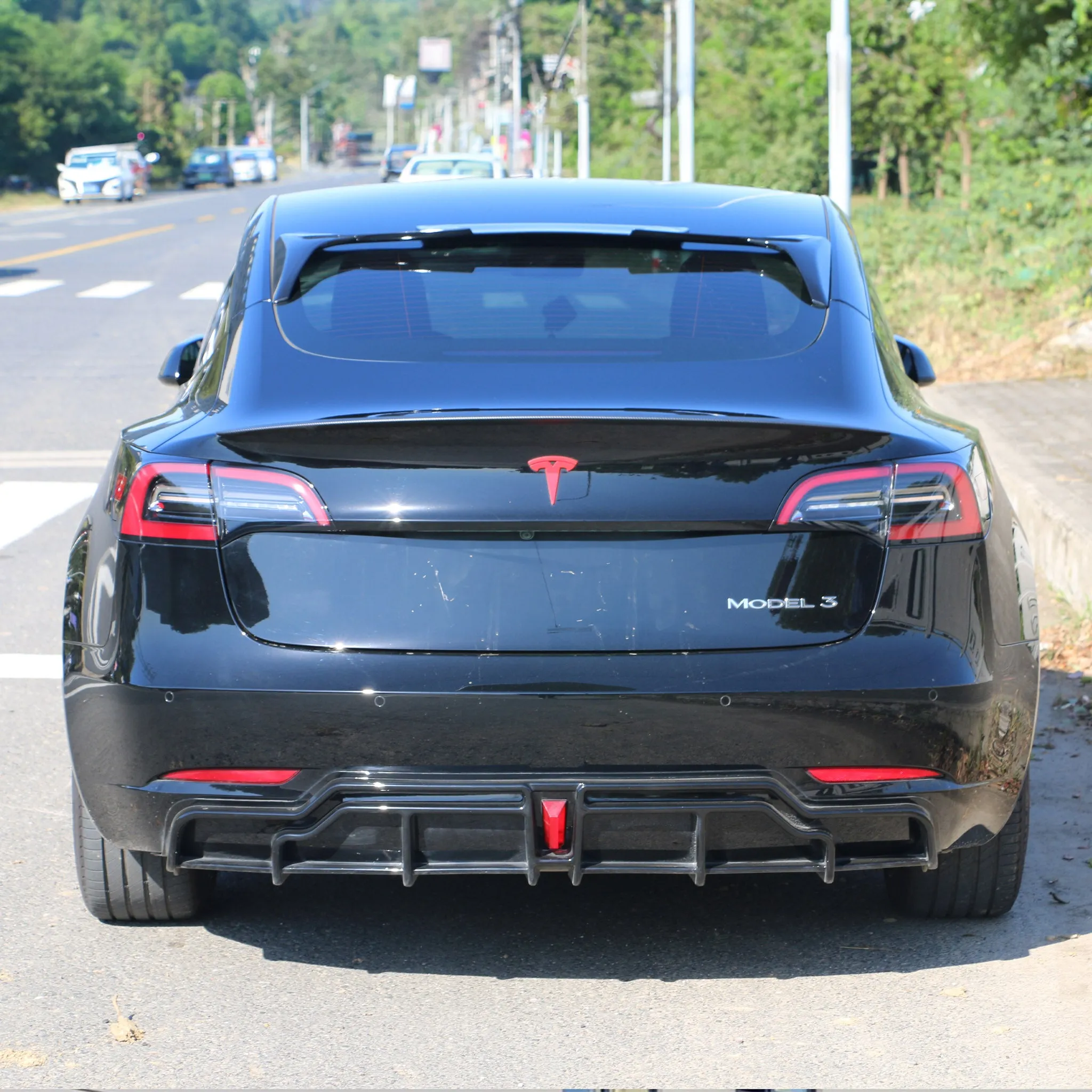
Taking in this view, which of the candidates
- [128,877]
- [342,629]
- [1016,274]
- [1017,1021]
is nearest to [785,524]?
[342,629]

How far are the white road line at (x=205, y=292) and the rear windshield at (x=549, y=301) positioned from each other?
1997cm

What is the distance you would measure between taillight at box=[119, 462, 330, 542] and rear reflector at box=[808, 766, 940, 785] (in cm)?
109

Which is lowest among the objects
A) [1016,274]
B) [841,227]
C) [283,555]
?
[1016,274]

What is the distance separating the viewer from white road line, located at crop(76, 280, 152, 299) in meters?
24.8

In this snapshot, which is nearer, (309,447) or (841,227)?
(309,447)

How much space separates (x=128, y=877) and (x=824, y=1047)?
1.61 m

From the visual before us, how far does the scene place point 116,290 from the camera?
84.9 ft

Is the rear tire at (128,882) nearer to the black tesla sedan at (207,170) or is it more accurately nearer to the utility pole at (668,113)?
the utility pole at (668,113)

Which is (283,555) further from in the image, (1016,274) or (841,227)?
(1016,274)

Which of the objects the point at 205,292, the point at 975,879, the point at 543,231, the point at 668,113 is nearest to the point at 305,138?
the point at 668,113

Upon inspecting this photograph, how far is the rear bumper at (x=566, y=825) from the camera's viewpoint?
11.7 feet

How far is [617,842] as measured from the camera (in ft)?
12.0

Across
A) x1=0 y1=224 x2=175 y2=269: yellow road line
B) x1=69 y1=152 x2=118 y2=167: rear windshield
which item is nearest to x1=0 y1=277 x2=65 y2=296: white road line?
x1=0 y1=224 x2=175 y2=269: yellow road line

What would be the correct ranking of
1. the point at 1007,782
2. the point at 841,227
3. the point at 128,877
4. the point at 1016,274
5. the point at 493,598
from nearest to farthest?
the point at 493,598 → the point at 1007,782 → the point at 128,877 → the point at 841,227 → the point at 1016,274
